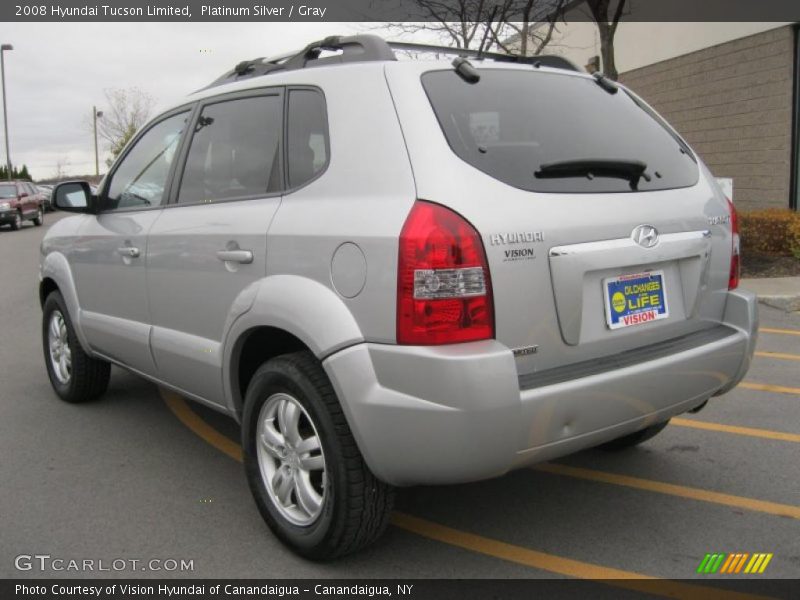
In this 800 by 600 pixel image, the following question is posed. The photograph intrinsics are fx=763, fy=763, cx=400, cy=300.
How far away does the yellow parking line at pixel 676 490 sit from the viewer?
3414mm

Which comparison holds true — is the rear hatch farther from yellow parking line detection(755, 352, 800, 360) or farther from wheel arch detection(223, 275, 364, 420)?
yellow parking line detection(755, 352, 800, 360)

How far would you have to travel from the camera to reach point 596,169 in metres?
2.91

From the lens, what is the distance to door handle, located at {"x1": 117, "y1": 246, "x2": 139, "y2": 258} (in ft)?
13.1

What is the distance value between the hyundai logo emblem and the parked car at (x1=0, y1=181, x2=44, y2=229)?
27.4 metres

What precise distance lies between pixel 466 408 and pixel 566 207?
833 millimetres

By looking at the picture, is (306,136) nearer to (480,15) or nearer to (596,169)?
(596,169)

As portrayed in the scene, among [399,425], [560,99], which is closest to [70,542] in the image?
[399,425]

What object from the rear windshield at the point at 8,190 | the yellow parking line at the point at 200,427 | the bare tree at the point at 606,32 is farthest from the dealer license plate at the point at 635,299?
the rear windshield at the point at 8,190

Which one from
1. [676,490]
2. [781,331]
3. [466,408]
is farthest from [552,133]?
[781,331]

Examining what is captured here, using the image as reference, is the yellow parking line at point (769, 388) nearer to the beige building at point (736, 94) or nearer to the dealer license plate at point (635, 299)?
the dealer license plate at point (635, 299)

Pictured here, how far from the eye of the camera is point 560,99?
10.3 ft

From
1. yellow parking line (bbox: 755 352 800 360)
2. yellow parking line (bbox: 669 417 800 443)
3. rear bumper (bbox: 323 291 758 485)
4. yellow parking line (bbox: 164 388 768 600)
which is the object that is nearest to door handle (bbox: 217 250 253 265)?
rear bumper (bbox: 323 291 758 485)

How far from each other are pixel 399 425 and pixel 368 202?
79 centimetres

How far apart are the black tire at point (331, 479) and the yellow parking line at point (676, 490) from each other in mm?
1397
